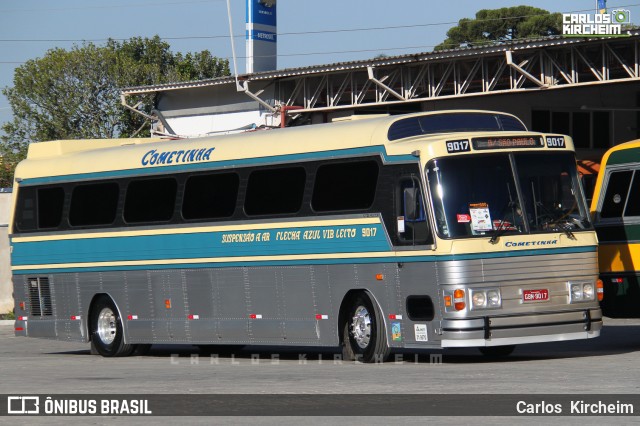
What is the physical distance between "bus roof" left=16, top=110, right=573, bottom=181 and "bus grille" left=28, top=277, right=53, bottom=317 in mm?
1947

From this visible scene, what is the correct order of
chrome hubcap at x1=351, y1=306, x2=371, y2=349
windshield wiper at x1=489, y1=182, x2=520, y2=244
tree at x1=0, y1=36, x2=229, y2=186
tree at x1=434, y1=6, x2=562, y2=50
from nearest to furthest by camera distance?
1. windshield wiper at x1=489, y1=182, x2=520, y2=244
2. chrome hubcap at x1=351, y1=306, x2=371, y2=349
3. tree at x1=0, y1=36, x2=229, y2=186
4. tree at x1=434, y1=6, x2=562, y2=50

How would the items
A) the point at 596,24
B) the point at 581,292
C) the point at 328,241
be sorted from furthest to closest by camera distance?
A: the point at 596,24, the point at 328,241, the point at 581,292

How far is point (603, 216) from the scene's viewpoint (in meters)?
19.9

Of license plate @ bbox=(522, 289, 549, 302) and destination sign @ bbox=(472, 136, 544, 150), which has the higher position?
destination sign @ bbox=(472, 136, 544, 150)

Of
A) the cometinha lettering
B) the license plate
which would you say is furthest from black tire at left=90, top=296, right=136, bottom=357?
the license plate

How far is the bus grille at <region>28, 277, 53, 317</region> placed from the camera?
23.5 m

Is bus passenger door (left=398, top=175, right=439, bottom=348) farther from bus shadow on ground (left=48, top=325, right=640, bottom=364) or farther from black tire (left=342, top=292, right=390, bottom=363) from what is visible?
bus shadow on ground (left=48, top=325, right=640, bottom=364)

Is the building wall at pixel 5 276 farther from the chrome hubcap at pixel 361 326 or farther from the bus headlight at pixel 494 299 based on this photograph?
the bus headlight at pixel 494 299

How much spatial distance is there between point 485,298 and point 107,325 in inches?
325

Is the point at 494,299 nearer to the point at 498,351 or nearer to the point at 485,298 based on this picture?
the point at 485,298

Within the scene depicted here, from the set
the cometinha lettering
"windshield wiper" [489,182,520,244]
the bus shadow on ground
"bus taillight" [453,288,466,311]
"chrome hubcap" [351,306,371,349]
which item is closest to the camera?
"bus taillight" [453,288,466,311]

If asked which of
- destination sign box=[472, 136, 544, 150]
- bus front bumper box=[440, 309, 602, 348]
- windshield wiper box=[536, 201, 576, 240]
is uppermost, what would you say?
destination sign box=[472, 136, 544, 150]

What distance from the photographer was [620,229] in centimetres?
1952

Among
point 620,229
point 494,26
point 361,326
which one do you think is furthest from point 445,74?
point 494,26
